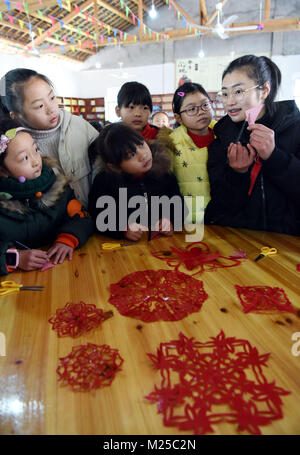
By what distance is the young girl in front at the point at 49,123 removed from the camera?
3.76 ft

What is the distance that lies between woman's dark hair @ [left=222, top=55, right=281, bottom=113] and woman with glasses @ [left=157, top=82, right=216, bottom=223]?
165 millimetres

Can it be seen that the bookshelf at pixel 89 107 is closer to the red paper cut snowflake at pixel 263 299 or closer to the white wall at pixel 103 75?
the white wall at pixel 103 75

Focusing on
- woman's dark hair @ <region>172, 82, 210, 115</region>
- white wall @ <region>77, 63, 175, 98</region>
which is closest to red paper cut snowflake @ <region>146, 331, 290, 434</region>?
woman's dark hair @ <region>172, 82, 210, 115</region>

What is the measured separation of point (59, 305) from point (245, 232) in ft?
2.56

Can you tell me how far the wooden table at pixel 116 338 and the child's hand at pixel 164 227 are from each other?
0.17 m

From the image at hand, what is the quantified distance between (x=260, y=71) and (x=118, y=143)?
1.90 feet

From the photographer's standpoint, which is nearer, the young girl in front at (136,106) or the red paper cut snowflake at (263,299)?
the red paper cut snowflake at (263,299)

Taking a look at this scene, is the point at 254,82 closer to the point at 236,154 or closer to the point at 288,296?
the point at 236,154

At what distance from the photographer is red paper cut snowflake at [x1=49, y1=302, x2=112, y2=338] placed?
627 millimetres

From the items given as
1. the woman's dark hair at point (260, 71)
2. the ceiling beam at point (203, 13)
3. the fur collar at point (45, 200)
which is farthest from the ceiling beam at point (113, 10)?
the fur collar at point (45, 200)

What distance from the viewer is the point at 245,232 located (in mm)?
1192

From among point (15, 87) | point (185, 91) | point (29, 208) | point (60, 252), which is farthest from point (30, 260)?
point (185, 91)

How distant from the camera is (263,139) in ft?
3.27

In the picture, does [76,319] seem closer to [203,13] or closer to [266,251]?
[266,251]
